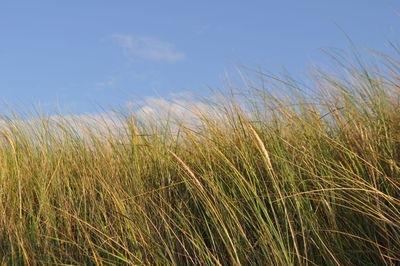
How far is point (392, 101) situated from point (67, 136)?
2.20 meters

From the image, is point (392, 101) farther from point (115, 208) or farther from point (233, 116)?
point (115, 208)

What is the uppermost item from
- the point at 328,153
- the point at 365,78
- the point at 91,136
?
the point at 91,136

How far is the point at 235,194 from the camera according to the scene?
1.96m

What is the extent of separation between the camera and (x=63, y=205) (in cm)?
227

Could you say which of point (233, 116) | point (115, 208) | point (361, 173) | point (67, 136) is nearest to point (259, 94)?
point (233, 116)

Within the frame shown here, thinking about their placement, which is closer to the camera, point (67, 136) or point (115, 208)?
point (115, 208)

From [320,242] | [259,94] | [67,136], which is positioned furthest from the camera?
[67,136]

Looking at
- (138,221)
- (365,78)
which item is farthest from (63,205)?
(365,78)

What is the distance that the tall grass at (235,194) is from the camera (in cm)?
166

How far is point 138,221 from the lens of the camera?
1906 millimetres

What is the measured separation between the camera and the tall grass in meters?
1.66

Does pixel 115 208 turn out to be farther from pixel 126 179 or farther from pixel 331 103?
pixel 331 103

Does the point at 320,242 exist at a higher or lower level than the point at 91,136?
lower

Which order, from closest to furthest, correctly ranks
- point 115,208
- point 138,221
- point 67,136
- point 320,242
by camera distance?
point 320,242 < point 138,221 < point 115,208 < point 67,136
